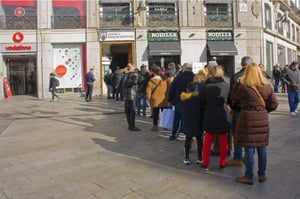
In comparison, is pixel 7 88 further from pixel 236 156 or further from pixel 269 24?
pixel 269 24

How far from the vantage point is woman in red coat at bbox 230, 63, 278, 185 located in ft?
15.5

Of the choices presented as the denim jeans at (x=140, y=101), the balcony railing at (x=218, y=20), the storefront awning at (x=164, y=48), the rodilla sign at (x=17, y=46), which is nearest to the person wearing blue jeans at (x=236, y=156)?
the denim jeans at (x=140, y=101)

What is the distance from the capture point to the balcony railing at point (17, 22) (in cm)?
2255

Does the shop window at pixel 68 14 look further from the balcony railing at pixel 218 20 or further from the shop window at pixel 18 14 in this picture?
the balcony railing at pixel 218 20

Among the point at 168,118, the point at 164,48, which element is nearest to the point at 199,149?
the point at 168,118

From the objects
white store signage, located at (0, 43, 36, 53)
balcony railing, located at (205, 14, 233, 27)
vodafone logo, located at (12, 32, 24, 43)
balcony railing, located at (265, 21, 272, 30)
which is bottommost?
white store signage, located at (0, 43, 36, 53)

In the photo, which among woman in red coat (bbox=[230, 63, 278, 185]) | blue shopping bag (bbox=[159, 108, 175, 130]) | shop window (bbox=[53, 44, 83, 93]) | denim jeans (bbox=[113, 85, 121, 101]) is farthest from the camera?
shop window (bbox=[53, 44, 83, 93])

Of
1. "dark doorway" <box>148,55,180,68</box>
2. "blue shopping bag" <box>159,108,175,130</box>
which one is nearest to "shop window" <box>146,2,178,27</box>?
"dark doorway" <box>148,55,180,68</box>

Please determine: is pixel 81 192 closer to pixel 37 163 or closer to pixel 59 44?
pixel 37 163

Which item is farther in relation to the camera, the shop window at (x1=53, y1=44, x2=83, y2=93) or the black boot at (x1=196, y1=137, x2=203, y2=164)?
the shop window at (x1=53, y1=44, x2=83, y2=93)

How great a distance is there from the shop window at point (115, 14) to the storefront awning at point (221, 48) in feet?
19.6

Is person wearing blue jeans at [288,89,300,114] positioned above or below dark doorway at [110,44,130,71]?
below

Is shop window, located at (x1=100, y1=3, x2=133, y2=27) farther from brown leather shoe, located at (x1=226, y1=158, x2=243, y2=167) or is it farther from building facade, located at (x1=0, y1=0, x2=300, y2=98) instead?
brown leather shoe, located at (x1=226, y1=158, x2=243, y2=167)

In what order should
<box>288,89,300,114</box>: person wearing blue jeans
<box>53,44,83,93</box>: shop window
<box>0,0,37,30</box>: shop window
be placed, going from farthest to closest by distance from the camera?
<box>53,44,83,93</box>: shop window
<box>0,0,37,30</box>: shop window
<box>288,89,300,114</box>: person wearing blue jeans
